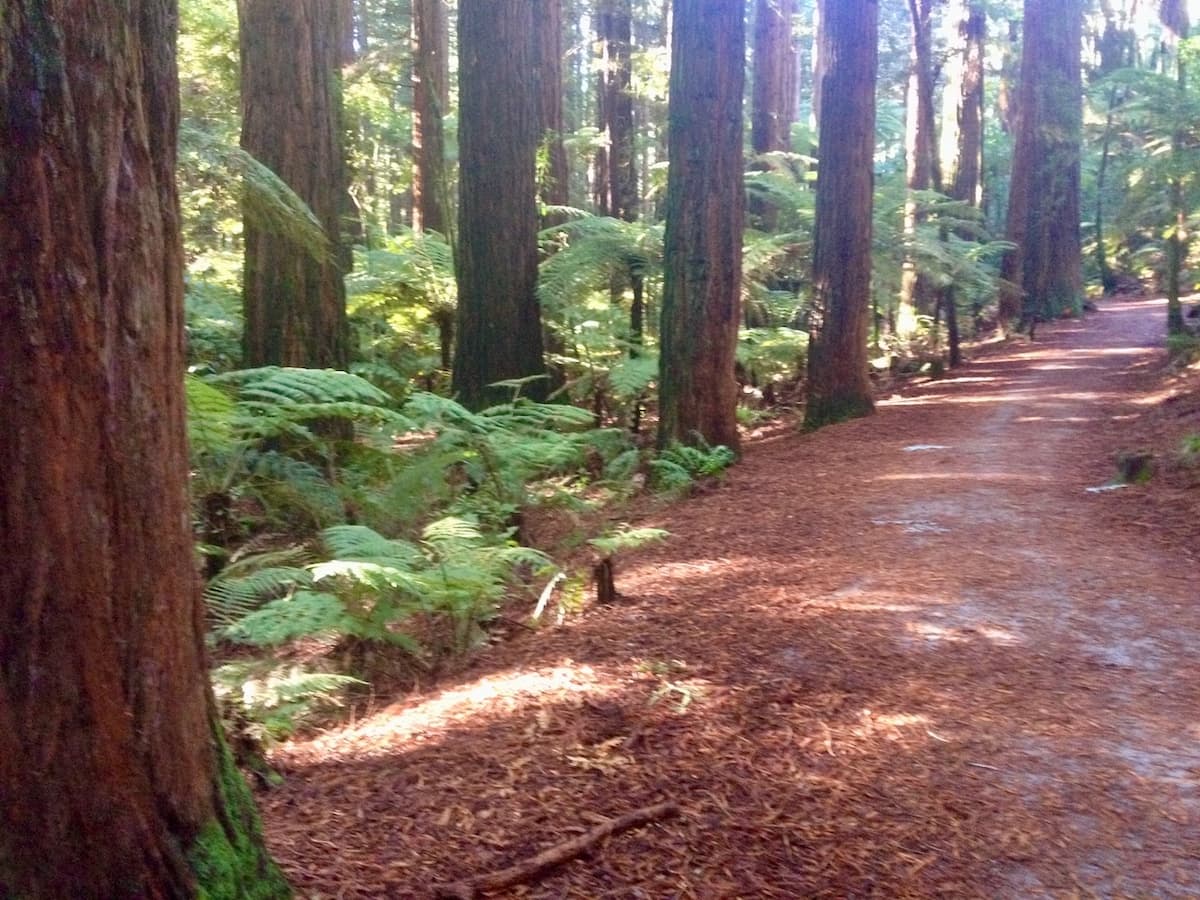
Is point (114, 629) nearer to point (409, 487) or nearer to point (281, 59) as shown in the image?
point (409, 487)

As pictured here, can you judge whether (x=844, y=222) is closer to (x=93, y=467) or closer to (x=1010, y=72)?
(x=93, y=467)

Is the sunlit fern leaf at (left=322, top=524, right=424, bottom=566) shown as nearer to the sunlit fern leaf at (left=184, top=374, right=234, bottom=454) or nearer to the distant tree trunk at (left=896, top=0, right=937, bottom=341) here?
the sunlit fern leaf at (left=184, top=374, right=234, bottom=454)

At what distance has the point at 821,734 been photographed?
153 inches

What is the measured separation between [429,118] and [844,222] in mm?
6352

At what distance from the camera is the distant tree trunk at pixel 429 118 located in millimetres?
→ 13602

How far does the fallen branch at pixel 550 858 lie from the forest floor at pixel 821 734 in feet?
0.13

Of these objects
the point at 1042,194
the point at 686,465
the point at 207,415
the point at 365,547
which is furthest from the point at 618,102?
the point at 365,547

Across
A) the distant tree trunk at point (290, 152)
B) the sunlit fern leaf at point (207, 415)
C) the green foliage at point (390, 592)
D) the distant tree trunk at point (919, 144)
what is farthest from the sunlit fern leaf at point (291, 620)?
the distant tree trunk at point (919, 144)

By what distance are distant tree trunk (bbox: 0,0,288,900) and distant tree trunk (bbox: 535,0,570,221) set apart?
1247 centimetres

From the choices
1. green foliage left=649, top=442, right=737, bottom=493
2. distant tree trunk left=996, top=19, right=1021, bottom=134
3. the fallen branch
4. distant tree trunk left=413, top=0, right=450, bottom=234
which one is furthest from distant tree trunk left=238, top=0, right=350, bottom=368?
distant tree trunk left=996, top=19, right=1021, bottom=134

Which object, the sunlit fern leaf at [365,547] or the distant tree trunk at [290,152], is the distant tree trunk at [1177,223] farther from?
the sunlit fern leaf at [365,547]

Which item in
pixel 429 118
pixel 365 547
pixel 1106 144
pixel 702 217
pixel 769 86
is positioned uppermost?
pixel 1106 144

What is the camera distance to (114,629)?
7.29 ft

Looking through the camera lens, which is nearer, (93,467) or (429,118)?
(93,467)
